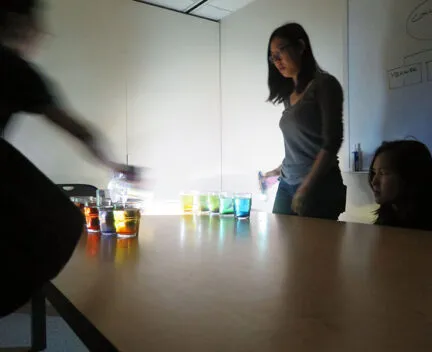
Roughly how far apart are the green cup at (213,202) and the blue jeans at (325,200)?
1.00 meters

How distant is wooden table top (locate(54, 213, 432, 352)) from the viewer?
37cm

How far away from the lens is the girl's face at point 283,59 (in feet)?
8.55

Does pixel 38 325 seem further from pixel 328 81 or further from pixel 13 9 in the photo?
pixel 328 81

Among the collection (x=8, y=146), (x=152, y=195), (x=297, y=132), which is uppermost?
(x=297, y=132)

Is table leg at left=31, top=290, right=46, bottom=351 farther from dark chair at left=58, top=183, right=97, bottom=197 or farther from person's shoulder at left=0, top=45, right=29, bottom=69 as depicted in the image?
dark chair at left=58, top=183, right=97, bottom=197

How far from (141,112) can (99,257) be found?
2.59 meters

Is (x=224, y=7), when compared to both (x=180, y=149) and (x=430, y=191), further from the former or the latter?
(x=430, y=191)

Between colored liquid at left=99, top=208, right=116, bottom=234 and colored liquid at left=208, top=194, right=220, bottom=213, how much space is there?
495 millimetres

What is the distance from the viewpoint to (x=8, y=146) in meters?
0.39

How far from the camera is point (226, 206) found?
1.41 meters

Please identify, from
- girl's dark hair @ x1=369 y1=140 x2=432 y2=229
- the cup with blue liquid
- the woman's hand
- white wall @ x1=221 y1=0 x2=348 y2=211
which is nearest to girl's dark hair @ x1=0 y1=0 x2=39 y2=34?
the cup with blue liquid

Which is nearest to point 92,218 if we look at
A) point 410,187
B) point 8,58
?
point 8,58

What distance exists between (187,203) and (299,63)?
1465 millimetres

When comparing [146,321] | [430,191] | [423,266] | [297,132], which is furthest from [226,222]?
[297,132]
